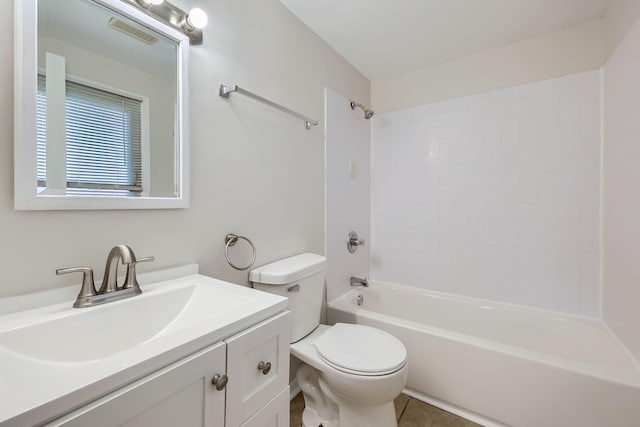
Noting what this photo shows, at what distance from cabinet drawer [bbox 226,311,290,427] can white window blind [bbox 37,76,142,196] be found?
66 cm

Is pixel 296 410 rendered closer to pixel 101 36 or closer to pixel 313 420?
pixel 313 420

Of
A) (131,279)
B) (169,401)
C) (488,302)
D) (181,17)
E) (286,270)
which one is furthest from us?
(488,302)

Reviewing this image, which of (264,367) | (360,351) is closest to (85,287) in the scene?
(264,367)

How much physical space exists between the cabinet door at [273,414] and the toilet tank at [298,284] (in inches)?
19.6

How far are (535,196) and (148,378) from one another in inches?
92.1

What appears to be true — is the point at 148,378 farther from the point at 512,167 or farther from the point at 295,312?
the point at 512,167

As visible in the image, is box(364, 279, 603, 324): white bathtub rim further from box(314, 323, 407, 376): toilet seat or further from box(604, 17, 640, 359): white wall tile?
box(314, 323, 407, 376): toilet seat

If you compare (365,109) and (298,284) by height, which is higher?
(365,109)

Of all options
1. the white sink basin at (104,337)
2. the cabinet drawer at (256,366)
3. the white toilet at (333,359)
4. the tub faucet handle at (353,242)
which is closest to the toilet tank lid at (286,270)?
the white toilet at (333,359)

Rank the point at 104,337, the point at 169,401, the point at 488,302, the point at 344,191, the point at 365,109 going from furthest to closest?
the point at 365,109 → the point at 344,191 → the point at 488,302 → the point at 104,337 → the point at 169,401

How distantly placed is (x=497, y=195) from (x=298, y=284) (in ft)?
5.39

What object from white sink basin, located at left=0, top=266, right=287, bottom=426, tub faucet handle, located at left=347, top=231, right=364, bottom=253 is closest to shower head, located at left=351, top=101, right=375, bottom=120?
tub faucet handle, located at left=347, top=231, right=364, bottom=253

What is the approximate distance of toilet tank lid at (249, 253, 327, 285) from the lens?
1.30 metres

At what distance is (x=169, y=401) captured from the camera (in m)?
0.57
